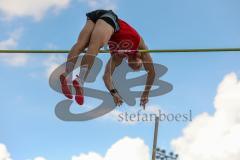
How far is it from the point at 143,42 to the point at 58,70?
1.53 m

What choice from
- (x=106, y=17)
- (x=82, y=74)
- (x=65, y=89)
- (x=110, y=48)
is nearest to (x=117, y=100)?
(x=82, y=74)

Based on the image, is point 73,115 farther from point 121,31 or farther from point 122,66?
point 121,31

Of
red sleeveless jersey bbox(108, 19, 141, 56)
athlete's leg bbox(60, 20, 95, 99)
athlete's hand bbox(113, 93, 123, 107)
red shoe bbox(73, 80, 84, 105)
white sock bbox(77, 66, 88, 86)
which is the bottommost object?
red shoe bbox(73, 80, 84, 105)

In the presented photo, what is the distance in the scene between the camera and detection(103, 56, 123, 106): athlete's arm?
292 inches

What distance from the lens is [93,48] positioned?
7.11 meters

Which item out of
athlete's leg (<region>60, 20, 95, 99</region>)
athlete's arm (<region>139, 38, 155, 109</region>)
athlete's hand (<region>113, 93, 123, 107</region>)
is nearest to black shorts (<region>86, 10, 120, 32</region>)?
athlete's leg (<region>60, 20, 95, 99</region>)

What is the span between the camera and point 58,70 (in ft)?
27.7

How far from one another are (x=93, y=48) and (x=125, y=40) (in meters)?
0.75

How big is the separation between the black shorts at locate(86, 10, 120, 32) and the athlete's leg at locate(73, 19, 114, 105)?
7 cm

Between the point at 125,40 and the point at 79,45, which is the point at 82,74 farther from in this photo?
the point at 125,40

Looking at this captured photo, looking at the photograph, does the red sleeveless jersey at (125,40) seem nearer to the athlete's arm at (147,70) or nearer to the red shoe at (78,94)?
the athlete's arm at (147,70)

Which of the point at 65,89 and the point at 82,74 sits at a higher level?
the point at 82,74

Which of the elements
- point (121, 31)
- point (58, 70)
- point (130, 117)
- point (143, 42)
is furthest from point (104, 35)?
point (130, 117)

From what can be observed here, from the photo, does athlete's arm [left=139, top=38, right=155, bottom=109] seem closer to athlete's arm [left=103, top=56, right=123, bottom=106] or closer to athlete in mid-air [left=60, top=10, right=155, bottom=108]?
athlete in mid-air [left=60, top=10, right=155, bottom=108]
